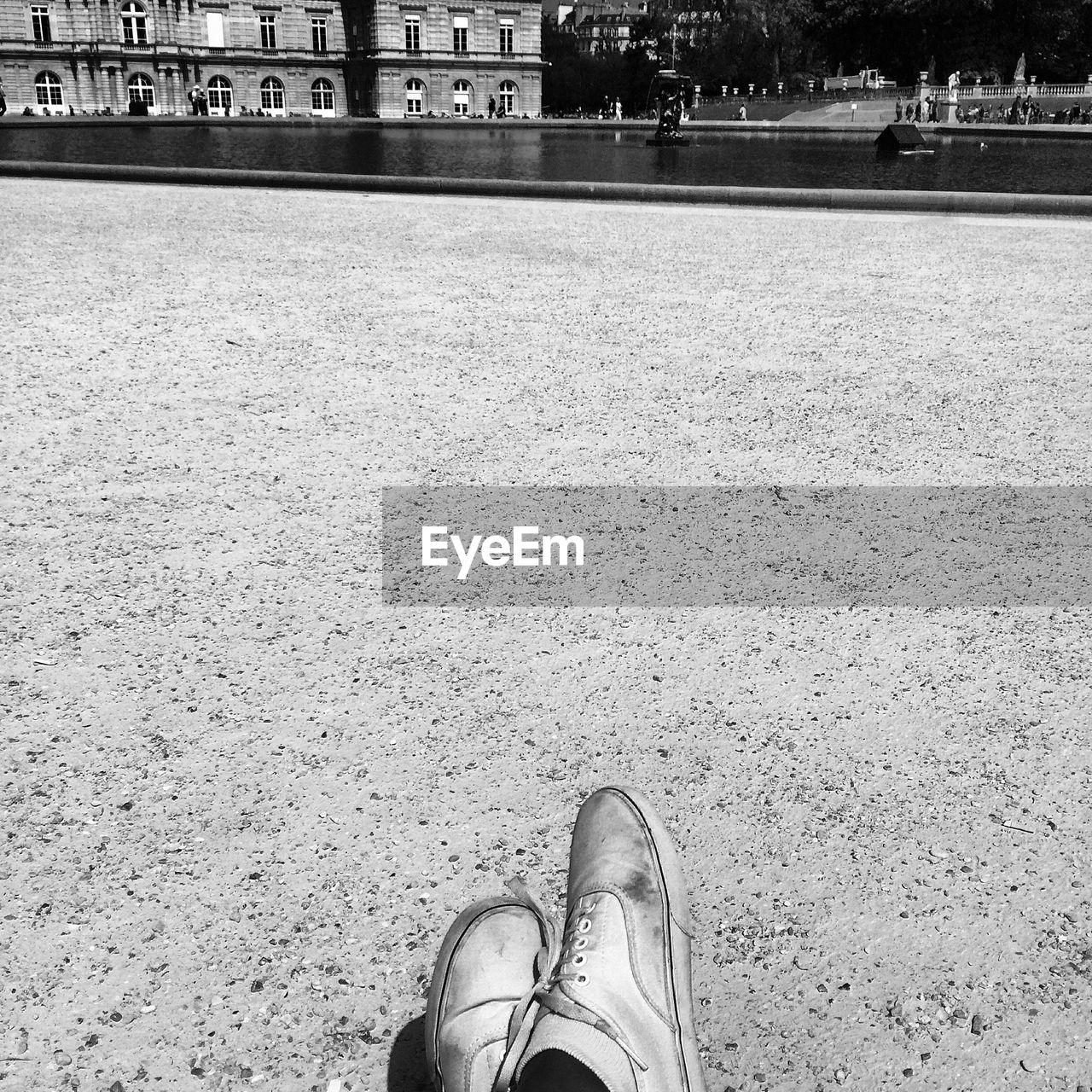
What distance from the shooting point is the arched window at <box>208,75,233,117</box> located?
67438 mm

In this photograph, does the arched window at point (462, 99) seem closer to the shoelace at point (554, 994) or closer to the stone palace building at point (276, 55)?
the stone palace building at point (276, 55)

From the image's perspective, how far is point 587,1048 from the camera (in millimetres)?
1613

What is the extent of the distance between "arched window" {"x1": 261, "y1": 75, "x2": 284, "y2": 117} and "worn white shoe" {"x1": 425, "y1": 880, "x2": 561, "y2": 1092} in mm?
75110

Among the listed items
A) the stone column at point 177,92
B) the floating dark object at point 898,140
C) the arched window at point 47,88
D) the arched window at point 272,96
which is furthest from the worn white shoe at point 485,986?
the arched window at point 272,96

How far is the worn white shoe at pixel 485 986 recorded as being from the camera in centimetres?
166

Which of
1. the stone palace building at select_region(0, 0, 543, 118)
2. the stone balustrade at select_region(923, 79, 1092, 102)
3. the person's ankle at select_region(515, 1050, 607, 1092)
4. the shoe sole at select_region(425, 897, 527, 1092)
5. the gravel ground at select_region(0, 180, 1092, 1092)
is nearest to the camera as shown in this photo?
the person's ankle at select_region(515, 1050, 607, 1092)

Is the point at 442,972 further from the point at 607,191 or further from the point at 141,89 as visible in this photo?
the point at 141,89

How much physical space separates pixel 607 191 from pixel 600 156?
1912 cm

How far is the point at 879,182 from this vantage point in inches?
842

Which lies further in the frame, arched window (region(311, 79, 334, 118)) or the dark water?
arched window (region(311, 79, 334, 118))

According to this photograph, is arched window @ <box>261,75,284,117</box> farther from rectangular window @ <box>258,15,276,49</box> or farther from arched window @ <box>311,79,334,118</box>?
arched window @ <box>311,79,334,118</box>

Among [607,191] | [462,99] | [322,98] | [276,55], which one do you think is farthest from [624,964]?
[322,98]

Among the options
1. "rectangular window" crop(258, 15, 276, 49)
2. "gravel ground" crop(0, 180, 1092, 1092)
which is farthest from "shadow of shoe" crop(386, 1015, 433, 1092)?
"rectangular window" crop(258, 15, 276, 49)

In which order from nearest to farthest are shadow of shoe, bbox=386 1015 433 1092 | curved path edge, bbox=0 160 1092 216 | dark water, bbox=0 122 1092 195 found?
shadow of shoe, bbox=386 1015 433 1092 → curved path edge, bbox=0 160 1092 216 → dark water, bbox=0 122 1092 195
